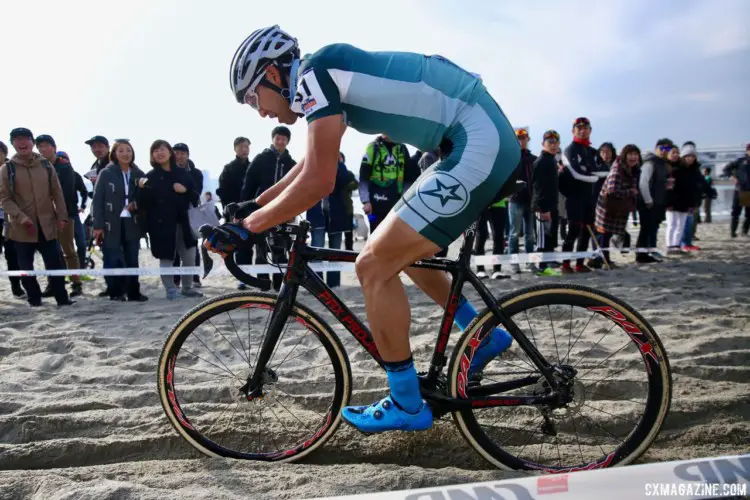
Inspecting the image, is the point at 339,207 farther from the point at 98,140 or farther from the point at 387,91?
the point at 387,91

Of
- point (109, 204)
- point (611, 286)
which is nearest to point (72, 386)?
point (109, 204)

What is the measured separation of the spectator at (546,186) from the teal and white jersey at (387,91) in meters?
5.97

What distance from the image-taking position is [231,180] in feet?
25.7

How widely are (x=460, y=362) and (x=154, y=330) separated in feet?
12.3

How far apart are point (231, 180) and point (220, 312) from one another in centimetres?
550

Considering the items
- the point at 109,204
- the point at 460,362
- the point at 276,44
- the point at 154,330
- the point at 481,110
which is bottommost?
the point at 154,330

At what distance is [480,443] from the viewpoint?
252 centimetres

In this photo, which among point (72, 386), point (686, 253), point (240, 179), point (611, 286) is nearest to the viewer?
point (72, 386)

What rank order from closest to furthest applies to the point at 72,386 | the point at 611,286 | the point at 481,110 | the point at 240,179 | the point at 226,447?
the point at 481,110 → the point at 226,447 → the point at 72,386 → the point at 611,286 → the point at 240,179

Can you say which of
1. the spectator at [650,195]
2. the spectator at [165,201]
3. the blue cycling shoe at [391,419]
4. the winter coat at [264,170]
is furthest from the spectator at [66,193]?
the spectator at [650,195]

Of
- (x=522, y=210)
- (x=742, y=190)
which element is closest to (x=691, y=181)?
(x=742, y=190)

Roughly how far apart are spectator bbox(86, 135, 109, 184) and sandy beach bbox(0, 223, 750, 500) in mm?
3076

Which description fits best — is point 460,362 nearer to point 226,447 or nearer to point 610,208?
point 226,447

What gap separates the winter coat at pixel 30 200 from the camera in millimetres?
6660
